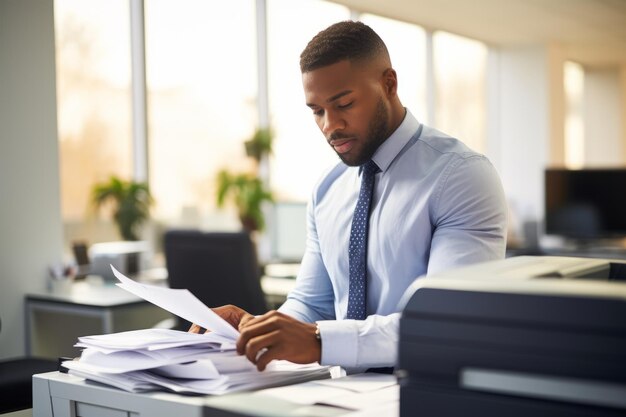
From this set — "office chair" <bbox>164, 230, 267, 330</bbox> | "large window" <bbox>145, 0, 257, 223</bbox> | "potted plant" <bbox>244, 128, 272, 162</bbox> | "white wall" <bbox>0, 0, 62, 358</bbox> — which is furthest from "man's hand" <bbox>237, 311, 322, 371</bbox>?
"potted plant" <bbox>244, 128, 272, 162</bbox>

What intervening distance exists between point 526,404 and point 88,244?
13.0 ft

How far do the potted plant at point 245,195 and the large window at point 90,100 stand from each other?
62cm

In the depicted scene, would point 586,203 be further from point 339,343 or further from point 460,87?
point 339,343

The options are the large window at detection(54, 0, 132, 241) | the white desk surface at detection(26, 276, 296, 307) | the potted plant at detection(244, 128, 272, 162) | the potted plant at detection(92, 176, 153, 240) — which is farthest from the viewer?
the potted plant at detection(244, 128, 272, 162)

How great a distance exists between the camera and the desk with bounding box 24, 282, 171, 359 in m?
3.24

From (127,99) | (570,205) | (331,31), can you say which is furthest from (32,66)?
(570,205)

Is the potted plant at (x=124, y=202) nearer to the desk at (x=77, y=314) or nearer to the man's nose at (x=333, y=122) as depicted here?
the desk at (x=77, y=314)

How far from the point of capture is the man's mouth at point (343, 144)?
4.92ft

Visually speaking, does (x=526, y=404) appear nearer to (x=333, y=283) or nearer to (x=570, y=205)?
(x=333, y=283)

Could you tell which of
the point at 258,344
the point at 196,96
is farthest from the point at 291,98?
the point at 258,344

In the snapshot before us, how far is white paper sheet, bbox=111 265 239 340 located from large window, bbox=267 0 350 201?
4.37m

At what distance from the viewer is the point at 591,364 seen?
2.40 ft

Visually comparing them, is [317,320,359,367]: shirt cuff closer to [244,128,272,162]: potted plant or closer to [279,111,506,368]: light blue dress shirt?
[279,111,506,368]: light blue dress shirt

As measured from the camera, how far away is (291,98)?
19.1 feet
